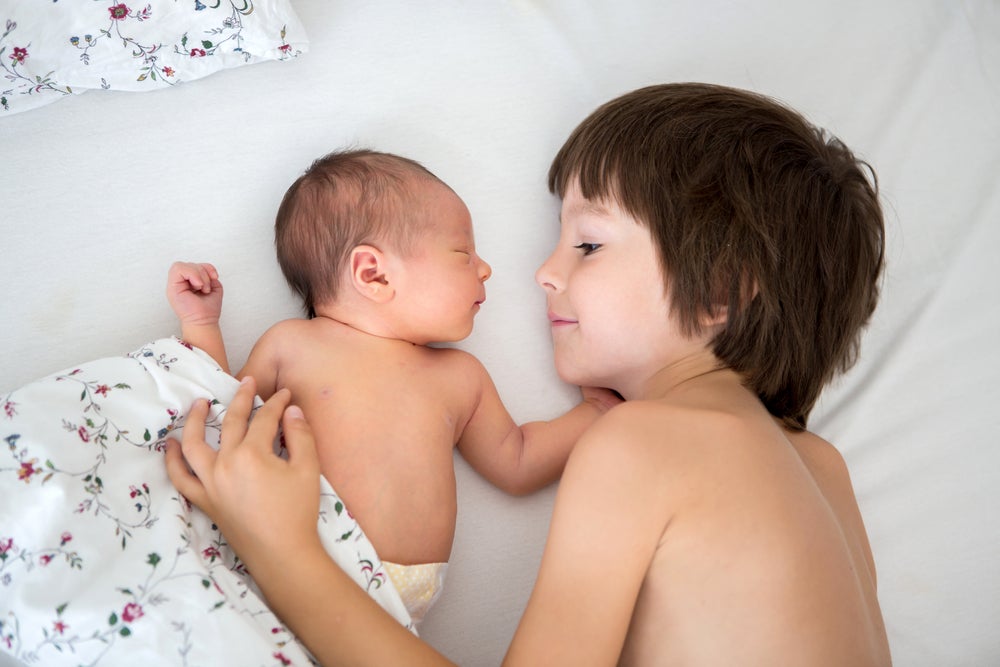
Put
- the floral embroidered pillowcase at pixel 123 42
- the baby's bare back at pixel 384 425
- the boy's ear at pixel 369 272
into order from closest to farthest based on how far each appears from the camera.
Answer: the baby's bare back at pixel 384 425 → the boy's ear at pixel 369 272 → the floral embroidered pillowcase at pixel 123 42

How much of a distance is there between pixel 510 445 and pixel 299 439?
41 cm

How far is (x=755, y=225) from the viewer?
136 centimetres

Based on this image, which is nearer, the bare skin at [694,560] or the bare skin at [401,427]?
the bare skin at [694,560]

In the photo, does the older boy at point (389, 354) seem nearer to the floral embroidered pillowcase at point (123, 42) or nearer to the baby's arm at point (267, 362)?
the baby's arm at point (267, 362)

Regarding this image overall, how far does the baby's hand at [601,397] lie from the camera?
159 centimetres

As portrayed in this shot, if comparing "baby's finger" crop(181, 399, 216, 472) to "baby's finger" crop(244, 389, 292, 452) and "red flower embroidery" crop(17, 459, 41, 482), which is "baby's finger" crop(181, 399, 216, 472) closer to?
"baby's finger" crop(244, 389, 292, 452)

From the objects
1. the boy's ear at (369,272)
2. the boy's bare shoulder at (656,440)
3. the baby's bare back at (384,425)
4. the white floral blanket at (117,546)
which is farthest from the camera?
the boy's ear at (369,272)

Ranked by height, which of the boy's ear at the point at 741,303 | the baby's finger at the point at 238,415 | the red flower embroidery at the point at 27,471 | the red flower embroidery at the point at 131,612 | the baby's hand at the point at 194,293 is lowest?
the red flower embroidery at the point at 131,612

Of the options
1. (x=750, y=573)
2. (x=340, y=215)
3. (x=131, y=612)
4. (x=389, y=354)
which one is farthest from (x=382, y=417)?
(x=750, y=573)

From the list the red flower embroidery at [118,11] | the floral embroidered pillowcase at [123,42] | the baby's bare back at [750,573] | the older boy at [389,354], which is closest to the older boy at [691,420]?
the baby's bare back at [750,573]

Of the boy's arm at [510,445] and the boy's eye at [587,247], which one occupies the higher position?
the boy's eye at [587,247]

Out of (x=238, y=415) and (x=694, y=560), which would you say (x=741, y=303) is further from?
(x=238, y=415)

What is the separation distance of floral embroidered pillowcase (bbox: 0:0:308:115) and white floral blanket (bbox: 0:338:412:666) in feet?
2.10

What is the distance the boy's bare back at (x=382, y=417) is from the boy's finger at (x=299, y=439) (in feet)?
0.18
